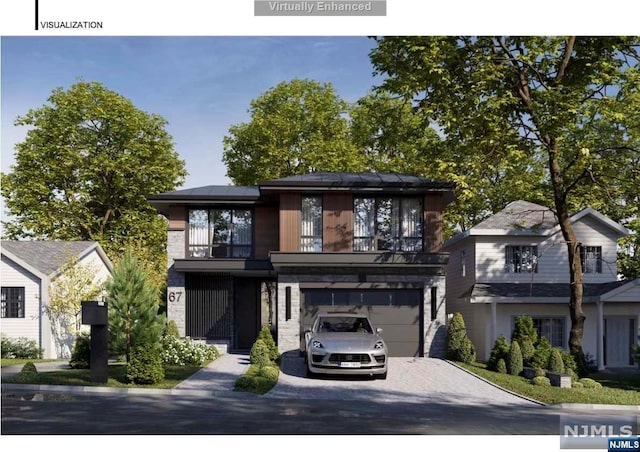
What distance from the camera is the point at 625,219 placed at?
3219 cm

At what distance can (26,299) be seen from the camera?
86.1 feet

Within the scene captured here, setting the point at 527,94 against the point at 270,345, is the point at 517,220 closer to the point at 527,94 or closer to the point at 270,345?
the point at 527,94

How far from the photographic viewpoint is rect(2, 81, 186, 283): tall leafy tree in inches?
1288

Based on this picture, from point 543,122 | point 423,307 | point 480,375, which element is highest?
point 543,122

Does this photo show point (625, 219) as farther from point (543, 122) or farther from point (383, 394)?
point (383, 394)

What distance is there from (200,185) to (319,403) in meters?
14.3

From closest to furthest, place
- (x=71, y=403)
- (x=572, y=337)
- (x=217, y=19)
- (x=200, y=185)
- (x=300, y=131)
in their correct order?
(x=217, y=19) < (x=71, y=403) < (x=572, y=337) < (x=200, y=185) < (x=300, y=131)

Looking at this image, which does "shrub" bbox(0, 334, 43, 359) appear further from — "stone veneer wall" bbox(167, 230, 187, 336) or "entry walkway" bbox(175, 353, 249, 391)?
"entry walkway" bbox(175, 353, 249, 391)

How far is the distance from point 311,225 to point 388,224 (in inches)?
99.7

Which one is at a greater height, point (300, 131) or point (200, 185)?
point (300, 131)

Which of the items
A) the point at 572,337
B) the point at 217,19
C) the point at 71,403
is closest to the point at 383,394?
the point at 71,403

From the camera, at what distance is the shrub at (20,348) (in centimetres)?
2502

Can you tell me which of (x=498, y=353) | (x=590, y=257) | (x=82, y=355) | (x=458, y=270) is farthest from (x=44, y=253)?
(x=590, y=257)

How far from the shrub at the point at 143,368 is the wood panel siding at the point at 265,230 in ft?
29.9
